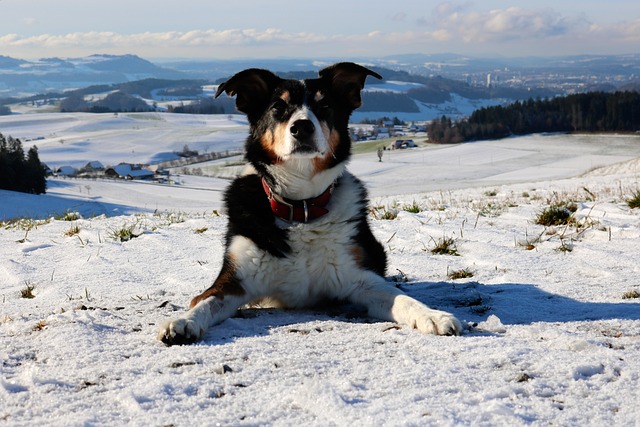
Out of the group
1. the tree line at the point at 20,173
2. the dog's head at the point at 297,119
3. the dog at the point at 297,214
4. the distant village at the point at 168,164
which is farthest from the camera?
the distant village at the point at 168,164

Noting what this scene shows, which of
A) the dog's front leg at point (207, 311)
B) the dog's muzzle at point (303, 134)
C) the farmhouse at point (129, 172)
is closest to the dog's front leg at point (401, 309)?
the dog's front leg at point (207, 311)

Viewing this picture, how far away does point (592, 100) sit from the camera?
117 meters

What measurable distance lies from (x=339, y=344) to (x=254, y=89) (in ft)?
10.9

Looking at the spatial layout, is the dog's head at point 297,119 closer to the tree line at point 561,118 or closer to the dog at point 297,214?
the dog at point 297,214

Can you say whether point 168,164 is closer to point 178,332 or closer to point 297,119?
point 297,119

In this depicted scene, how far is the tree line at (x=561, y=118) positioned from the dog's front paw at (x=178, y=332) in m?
119

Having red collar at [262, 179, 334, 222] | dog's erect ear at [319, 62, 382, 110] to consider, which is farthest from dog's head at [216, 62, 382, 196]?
red collar at [262, 179, 334, 222]

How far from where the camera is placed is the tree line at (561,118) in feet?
373

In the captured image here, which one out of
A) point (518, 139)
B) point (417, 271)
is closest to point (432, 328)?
point (417, 271)

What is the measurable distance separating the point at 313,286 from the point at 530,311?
6.18 ft

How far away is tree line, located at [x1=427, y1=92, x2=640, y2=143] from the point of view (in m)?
114

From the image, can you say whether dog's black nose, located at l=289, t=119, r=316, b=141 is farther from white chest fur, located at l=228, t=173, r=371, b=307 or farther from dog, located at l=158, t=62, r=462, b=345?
white chest fur, located at l=228, t=173, r=371, b=307

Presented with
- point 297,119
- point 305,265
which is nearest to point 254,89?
point 297,119

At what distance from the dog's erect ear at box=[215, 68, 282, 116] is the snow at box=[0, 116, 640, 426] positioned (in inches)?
79.7
